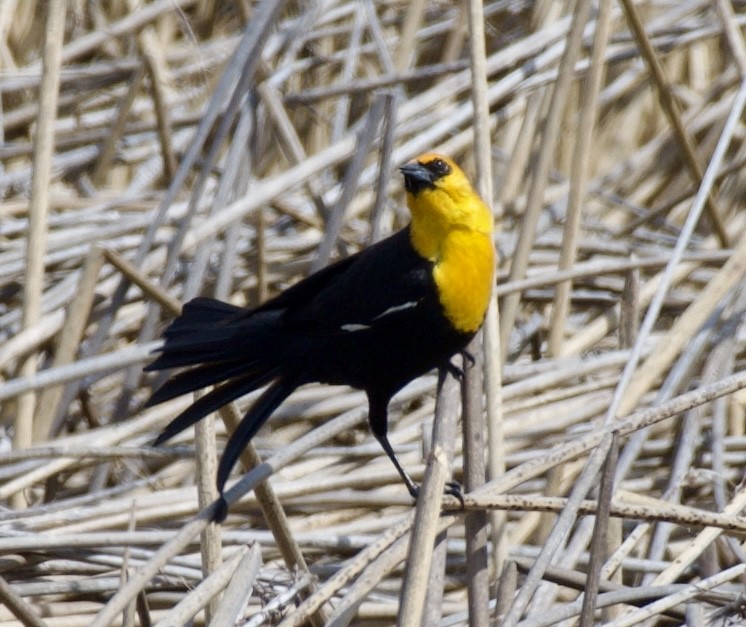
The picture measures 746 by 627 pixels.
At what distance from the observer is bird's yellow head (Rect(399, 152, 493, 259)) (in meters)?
2.23

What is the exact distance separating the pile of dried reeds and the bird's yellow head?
0.21 meters

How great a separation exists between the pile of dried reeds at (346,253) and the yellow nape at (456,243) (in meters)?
0.16

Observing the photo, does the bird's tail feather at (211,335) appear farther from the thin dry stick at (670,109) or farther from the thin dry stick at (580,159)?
the thin dry stick at (670,109)

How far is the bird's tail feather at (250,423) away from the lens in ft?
6.06

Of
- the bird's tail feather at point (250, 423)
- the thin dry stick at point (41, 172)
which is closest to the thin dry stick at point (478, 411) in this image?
the bird's tail feather at point (250, 423)

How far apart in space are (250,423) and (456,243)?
536 mm

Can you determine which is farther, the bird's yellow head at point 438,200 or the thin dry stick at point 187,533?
the bird's yellow head at point 438,200

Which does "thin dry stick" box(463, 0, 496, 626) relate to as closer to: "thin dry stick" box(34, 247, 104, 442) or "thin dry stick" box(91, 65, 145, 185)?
"thin dry stick" box(34, 247, 104, 442)

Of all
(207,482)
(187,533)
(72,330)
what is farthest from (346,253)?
(187,533)

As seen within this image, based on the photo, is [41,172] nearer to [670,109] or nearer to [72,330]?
[72,330]

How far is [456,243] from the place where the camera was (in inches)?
87.7

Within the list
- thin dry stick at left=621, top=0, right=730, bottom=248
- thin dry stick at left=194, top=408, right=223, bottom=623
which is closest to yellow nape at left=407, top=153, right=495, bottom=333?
thin dry stick at left=194, top=408, right=223, bottom=623

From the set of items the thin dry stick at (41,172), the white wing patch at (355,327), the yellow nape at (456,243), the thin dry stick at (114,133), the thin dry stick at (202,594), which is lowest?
the thin dry stick at (202,594)

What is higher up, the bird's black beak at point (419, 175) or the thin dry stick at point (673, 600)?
the bird's black beak at point (419, 175)
